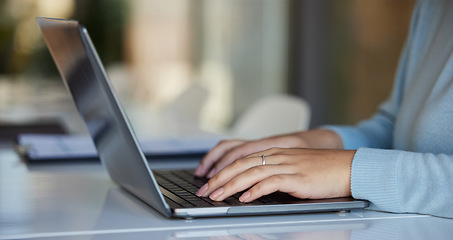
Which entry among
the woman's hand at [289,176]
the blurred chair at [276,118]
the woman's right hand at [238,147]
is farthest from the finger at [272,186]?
the blurred chair at [276,118]

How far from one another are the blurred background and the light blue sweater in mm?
2696

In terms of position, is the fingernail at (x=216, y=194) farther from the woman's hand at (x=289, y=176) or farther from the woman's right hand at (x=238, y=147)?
the woman's right hand at (x=238, y=147)

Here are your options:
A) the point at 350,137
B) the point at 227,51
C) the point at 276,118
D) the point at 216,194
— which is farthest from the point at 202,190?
the point at 227,51

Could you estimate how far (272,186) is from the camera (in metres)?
0.82

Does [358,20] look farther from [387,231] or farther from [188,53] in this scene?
[387,231]

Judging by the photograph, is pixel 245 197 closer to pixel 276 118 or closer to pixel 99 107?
pixel 99 107

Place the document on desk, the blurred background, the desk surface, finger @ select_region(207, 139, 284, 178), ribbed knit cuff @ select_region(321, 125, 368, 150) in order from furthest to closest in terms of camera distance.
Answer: the blurred background → the document on desk → ribbed knit cuff @ select_region(321, 125, 368, 150) → finger @ select_region(207, 139, 284, 178) → the desk surface

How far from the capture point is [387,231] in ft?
2.52

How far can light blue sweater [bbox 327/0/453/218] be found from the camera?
844 mm

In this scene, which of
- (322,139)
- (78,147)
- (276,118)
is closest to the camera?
(322,139)

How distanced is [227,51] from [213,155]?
508 cm

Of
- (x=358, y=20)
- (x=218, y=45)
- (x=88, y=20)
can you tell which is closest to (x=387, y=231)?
(x=358, y=20)

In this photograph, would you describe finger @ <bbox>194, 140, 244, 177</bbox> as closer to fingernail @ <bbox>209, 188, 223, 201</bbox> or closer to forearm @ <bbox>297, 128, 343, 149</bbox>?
forearm @ <bbox>297, 128, 343, 149</bbox>

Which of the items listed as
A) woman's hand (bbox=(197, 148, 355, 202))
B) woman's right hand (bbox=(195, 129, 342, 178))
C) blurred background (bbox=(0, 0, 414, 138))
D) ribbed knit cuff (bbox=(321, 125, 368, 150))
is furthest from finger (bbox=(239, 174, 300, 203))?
blurred background (bbox=(0, 0, 414, 138))
